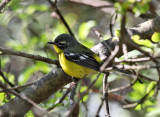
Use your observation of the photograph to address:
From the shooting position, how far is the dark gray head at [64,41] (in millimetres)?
5093

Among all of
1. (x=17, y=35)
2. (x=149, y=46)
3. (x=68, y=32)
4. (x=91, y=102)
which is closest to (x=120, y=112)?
(x=91, y=102)

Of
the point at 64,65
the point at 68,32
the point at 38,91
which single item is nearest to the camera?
the point at 38,91

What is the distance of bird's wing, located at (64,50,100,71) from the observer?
4494mm

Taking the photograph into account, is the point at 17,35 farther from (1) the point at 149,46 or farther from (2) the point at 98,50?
(1) the point at 149,46

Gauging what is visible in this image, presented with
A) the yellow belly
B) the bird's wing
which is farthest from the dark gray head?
the yellow belly

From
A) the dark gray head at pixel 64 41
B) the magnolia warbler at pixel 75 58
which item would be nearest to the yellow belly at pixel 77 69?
the magnolia warbler at pixel 75 58

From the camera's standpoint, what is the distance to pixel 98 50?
434 centimetres

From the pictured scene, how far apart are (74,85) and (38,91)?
1.77 feet

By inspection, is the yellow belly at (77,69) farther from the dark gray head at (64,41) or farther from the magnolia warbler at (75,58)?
the dark gray head at (64,41)

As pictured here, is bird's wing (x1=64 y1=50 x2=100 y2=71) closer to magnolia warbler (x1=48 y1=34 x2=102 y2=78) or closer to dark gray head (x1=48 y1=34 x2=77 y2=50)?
magnolia warbler (x1=48 y1=34 x2=102 y2=78)

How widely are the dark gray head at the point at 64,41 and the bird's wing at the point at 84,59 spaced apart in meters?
0.23

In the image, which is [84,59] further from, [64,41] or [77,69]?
[64,41]

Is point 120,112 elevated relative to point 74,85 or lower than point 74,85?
lower

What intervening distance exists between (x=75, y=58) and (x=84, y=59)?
0.23 meters
